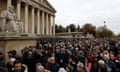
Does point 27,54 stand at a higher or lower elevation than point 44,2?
lower

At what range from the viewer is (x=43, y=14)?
213ft

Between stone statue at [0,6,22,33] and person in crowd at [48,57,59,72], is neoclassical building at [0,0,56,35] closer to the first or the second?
stone statue at [0,6,22,33]

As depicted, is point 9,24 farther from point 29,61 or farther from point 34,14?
point 34,14

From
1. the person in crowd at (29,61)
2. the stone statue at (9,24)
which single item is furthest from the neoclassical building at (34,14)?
the person in crowd at (29,61)

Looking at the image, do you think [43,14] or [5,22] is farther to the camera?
[43,14]

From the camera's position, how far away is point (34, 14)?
60.4 meters

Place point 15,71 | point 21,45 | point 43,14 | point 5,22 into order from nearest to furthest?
point 15,71
point 21,45
point 5,22
point 43,14

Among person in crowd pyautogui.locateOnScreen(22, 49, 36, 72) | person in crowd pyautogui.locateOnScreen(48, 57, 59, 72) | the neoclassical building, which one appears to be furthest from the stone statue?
the neoclassical building

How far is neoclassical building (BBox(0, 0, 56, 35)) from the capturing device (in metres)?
47.6

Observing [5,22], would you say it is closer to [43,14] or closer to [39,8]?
[39,8]

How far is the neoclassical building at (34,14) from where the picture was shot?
47.6 meters

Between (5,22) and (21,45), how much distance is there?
3.33 m

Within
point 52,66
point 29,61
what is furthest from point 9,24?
point 52,66

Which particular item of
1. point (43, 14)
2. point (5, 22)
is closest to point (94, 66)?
point (5, 22)
